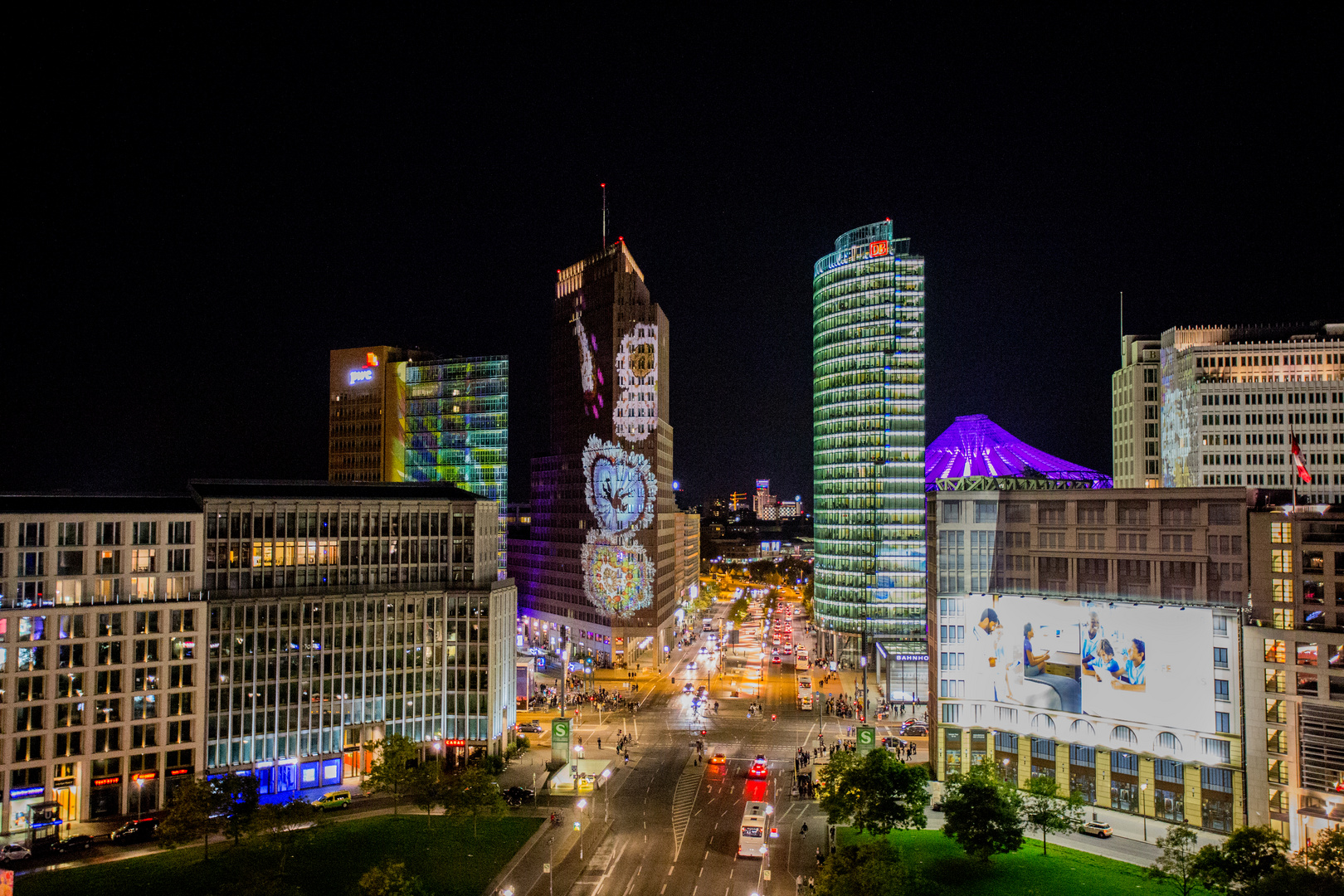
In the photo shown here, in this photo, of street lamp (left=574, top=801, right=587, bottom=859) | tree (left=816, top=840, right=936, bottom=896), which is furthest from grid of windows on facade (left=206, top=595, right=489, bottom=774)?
tree (left=816, top=840, right=936, bottom=896)

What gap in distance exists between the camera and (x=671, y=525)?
156m

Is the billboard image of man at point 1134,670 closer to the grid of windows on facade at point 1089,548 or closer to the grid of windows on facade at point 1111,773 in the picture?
the grid of windows on facade at point 1089,548

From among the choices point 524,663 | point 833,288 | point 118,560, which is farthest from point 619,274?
point 118,560

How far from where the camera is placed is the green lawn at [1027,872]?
57.0 metres

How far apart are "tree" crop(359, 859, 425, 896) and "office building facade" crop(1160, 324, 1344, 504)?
130409 millimetres

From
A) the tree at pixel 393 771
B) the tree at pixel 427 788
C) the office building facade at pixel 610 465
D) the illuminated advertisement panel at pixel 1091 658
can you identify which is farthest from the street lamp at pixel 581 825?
the office building facade at pixel 610 465

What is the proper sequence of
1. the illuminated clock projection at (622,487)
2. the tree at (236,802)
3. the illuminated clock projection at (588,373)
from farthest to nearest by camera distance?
the illuminated clock projection at (588,373)
the illuminated clock projection at (622,487)
the tree at (236,802)

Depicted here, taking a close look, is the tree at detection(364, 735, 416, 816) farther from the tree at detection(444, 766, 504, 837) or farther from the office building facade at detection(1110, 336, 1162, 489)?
the office building facade at detection(1110, 336, 1162, 489)

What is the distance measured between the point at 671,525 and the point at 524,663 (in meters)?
44.9

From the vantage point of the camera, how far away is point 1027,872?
6019cm

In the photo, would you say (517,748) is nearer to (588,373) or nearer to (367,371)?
(588,373)

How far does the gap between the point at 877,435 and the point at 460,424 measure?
73473mm

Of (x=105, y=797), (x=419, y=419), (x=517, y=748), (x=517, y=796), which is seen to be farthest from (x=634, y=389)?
(x=105, y=797)

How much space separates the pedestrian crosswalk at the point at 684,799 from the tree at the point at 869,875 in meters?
14.3
